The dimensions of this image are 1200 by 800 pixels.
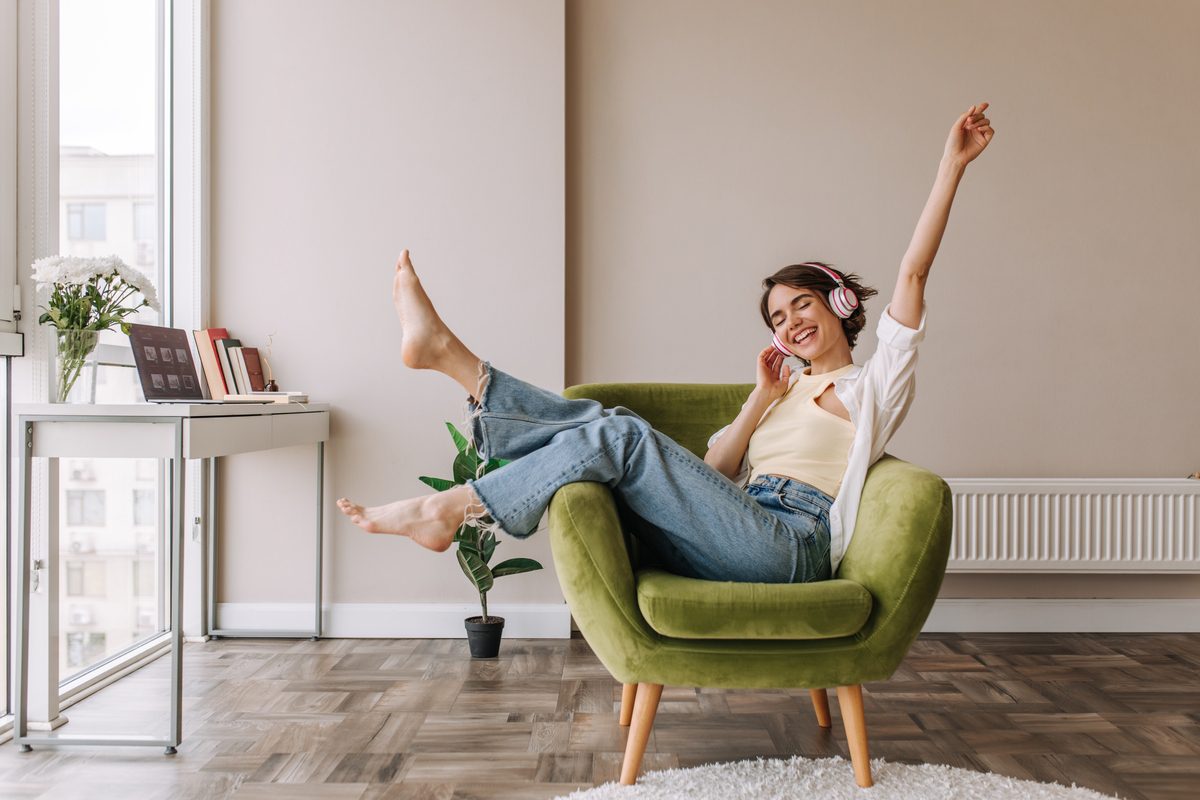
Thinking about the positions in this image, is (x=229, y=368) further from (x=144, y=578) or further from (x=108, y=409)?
(x=108, y=409)

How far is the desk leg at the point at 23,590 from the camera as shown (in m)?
2.00

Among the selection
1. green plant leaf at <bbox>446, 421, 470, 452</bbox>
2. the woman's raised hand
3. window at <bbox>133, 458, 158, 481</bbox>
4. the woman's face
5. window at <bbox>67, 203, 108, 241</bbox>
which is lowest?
window at <bbox>133, 458, 158, 481</bbox>

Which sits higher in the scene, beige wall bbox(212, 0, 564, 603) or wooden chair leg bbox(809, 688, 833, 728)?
beige wall bbox(212, 0, 564, 603)

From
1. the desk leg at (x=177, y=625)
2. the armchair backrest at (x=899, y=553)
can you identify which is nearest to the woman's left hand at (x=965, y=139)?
the armchair backrest at (x=899, y=553)

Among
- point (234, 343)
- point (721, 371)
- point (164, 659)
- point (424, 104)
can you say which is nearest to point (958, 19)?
point (721, 371)

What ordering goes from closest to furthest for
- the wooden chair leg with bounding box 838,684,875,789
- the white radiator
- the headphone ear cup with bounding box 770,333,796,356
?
the wooden chair leg with bounding box 838,684,875,789, the headphone ear cup with bounding box 770,333,796,356, the white radiator

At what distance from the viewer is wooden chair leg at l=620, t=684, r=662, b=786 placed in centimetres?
178

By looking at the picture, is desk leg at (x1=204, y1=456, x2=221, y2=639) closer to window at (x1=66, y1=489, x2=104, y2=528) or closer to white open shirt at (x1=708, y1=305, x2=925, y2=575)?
window at (x1=66, y1=489, x2=104, y2=528)

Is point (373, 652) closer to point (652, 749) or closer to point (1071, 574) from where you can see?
point (652, 749)

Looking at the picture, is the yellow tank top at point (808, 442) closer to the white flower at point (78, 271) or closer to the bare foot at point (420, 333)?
the bare foot at point (420, 333)

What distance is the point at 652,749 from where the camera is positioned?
79.7 inches

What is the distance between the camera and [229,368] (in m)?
2.85

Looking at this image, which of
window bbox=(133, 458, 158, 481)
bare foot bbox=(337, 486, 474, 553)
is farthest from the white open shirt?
window bbox=(133, 458, 158, 481)

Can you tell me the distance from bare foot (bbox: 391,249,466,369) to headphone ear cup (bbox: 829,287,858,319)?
2.74 ft
